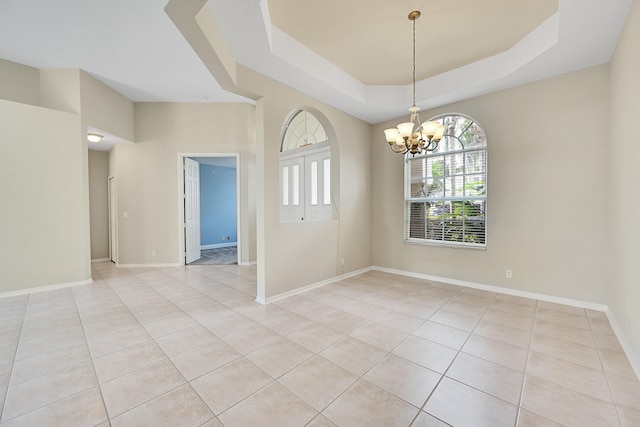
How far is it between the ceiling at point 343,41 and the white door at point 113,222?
246 cm

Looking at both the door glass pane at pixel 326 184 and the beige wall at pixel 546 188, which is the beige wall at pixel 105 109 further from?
the beige wall at pixel 546 188

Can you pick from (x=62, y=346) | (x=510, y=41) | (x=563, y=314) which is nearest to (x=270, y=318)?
(x=62, y=346)

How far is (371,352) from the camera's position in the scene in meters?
2.23

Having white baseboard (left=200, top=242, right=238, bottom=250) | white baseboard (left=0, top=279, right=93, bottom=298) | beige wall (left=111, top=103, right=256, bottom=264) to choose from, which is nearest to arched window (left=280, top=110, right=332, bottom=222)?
beige wall (left=111, top=103, right=256, bottom=264)

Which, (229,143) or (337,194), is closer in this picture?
(337,194)

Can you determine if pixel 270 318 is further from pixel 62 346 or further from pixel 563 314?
pixel 563 314

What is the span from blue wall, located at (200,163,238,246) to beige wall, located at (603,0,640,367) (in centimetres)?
856

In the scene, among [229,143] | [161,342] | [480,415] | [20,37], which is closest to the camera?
[480,415]

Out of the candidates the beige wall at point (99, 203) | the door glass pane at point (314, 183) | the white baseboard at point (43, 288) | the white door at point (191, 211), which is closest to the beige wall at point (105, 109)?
the white door at point (191, 211)

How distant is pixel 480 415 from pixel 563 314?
239cm

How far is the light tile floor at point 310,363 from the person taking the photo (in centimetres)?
156

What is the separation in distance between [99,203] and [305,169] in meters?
4.99

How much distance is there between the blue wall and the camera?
8.17 m

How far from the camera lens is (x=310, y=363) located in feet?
6.81
